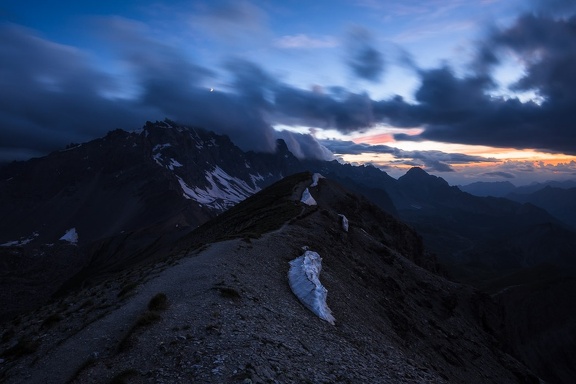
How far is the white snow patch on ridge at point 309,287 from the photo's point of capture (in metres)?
28.3

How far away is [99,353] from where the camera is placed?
17203 mm

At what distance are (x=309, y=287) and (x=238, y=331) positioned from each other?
1211 centimetres

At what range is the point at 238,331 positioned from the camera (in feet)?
63.7

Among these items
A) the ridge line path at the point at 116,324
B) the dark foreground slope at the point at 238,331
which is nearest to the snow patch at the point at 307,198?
the dark foreground slope at the point at 238,331

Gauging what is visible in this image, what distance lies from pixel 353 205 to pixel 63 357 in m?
92.5

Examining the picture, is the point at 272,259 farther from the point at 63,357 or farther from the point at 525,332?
the point at 525,332

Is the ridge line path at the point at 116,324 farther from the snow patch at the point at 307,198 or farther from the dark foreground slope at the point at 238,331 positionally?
the snow patch at the point at 307,198

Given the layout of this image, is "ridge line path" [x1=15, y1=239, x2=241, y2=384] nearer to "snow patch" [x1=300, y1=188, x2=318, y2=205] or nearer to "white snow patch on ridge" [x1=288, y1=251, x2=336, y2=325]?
"white snow patch on ridge" [x1=288, y1=251, x2=336, y2=325]

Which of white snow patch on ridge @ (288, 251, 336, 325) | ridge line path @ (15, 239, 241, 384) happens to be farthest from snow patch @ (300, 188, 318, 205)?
ridge line path @ (15, 239, 241, 384)

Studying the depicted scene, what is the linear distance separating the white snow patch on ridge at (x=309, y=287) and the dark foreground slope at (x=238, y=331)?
2.68ft

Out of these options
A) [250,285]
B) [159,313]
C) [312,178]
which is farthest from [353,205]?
[159,313]

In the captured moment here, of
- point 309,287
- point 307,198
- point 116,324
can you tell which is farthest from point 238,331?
point 307,198

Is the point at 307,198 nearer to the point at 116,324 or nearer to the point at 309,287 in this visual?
the point at 309,287

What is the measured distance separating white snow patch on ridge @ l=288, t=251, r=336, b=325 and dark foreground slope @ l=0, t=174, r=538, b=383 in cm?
82
